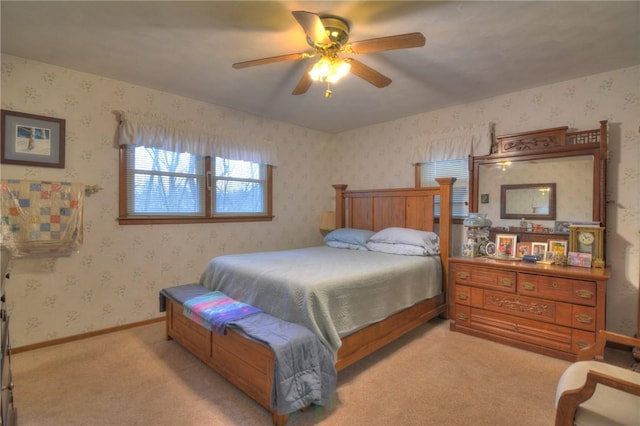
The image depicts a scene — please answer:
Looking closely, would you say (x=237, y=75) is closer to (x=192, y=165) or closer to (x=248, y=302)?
(x=192, y=165)

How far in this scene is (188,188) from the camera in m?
3.59

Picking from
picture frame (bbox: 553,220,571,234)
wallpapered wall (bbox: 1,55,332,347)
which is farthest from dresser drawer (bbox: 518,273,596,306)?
wallpapered wall (bbox: 1,55,332,347)

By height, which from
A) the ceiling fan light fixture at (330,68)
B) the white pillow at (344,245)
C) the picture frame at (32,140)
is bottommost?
the white pillow at (344,245)

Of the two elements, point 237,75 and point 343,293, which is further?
point 237,75

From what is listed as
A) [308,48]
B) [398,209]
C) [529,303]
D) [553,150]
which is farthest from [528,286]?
[308,48]

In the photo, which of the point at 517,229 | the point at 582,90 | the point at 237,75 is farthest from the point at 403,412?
the point at 582,90

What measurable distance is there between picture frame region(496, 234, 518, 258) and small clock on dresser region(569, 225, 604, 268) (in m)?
0.46

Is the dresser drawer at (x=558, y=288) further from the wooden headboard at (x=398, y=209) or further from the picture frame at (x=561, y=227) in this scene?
the wooden headboard at (x=398, y=209)

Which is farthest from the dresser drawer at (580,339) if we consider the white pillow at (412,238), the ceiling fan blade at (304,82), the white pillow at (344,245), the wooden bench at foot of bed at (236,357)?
the ceiling fan blade at (304,82)

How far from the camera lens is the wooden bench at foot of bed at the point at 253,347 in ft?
6.06

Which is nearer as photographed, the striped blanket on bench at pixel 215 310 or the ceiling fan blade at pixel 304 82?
the striped blanket on bench at pixel 215 310

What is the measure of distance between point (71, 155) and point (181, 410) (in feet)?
8.02

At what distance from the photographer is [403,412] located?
1.88m

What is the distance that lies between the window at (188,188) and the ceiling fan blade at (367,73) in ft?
7.27
